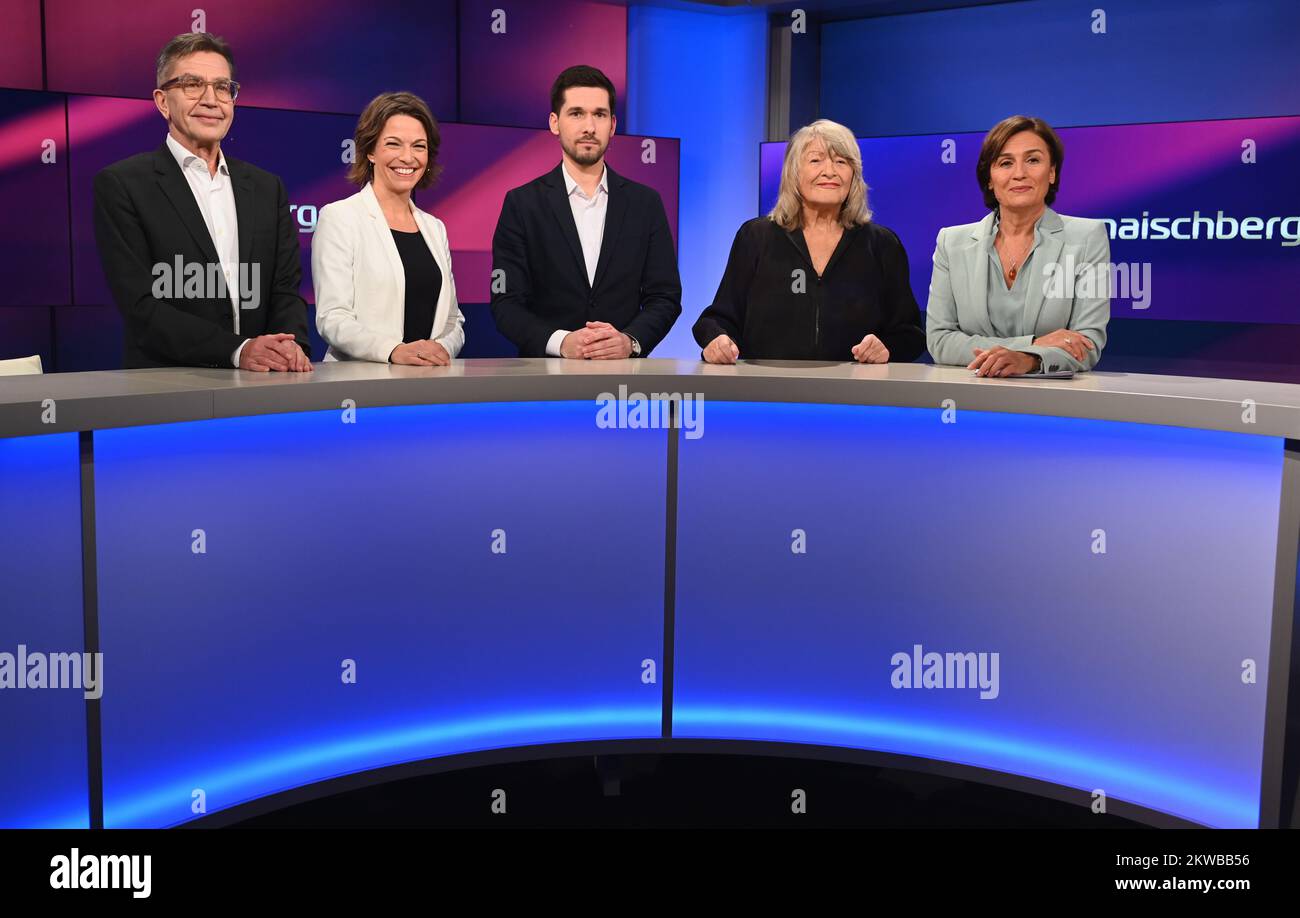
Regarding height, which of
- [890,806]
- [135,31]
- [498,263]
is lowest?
[890,806]

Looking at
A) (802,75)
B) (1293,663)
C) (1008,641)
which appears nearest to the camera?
(1293,663)

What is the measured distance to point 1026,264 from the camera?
2.77 meters

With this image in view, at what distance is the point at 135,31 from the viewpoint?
212 inches

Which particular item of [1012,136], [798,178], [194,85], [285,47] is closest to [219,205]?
[194,85]

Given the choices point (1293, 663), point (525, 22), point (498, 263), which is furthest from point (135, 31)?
point (1293, 663)

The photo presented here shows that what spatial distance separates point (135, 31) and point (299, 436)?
389 centimetres

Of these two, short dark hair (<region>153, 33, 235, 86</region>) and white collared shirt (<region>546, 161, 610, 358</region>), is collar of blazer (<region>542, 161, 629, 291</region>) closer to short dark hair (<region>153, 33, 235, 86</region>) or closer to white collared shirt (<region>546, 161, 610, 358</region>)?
white collared shirt (<region>546, 161, 610, 358</region>)

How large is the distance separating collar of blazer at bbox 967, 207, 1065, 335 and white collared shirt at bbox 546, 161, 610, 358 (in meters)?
0.94

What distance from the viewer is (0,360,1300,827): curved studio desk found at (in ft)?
6.87

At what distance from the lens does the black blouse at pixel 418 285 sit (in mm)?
2928

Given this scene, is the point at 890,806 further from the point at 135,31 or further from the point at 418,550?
the point at 135,31

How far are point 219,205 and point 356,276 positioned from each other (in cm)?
34

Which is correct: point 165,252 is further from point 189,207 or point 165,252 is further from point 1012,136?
point 1012,136

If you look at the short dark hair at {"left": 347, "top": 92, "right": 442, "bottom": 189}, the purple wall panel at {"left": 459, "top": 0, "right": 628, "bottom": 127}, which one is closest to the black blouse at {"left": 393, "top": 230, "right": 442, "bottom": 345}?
the short dark hair at {"left": 347, "top": 92, "right": 442, "bottom": 189}
